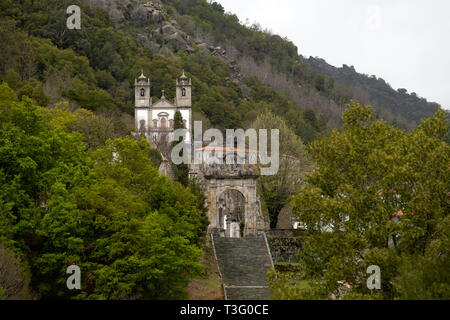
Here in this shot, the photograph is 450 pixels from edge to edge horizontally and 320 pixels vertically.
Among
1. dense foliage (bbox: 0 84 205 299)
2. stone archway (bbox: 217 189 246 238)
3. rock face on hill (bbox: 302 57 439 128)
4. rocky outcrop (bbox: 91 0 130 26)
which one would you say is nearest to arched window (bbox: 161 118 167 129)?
stone archway (bbox: 217 189 246 238)

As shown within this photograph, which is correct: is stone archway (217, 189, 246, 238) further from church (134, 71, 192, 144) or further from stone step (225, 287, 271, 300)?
church (134, 71, 192, 144)

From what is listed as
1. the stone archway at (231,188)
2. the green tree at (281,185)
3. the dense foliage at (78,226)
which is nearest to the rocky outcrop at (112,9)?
the green tree at (281,185)

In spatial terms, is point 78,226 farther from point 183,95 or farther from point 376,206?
point 183,95

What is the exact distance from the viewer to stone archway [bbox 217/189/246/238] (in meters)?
44.7

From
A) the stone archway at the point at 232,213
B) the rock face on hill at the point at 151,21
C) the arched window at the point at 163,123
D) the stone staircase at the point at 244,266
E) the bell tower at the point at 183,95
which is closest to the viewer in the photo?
the stone staircase at the point at 244,266

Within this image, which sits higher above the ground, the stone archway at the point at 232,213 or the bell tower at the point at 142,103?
the bell tower at the point at 142,103

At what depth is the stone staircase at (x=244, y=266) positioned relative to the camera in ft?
101

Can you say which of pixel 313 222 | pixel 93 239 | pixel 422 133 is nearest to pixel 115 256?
pixel 93 239

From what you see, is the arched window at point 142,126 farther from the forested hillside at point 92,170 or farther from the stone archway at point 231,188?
the stone archway at point 231,188

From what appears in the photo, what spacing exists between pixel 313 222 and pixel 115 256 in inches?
343

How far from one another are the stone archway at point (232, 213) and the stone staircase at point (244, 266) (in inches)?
262

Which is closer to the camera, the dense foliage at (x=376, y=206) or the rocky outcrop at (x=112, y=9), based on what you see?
the dense foliage at (x=376, y=206)
